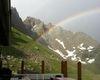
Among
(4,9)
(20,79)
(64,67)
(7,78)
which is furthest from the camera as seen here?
(64,67)

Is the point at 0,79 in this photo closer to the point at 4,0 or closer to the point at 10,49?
the point at 4,0

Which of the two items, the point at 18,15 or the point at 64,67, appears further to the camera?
the point at 18,15

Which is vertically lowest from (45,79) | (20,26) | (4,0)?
(45,79)

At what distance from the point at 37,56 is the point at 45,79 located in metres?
84.5

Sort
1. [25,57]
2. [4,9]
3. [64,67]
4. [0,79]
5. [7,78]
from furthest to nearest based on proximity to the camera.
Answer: [25,57] < [64,67] < [4,9] < [7,78] < [0,79]

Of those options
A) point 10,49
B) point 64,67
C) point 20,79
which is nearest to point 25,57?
point 10,49

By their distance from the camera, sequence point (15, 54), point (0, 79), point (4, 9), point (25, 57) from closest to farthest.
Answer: point (0, 79)
point (4, 9)
point (15, 54)
point (25, 57)

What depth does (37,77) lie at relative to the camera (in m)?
19.0

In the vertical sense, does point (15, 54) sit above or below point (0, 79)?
above

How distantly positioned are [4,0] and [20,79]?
15.3 ft

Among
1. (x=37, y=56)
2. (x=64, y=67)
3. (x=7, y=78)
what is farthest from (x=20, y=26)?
(x=7, y=78)

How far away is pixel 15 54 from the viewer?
88875 millimetres

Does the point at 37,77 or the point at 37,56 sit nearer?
the point at 37,77

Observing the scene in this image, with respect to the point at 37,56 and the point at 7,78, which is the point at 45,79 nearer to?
the point at 7,78
